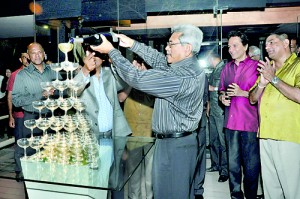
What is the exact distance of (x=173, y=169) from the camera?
6.12 ft

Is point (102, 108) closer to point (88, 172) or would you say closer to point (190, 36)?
point (88, 172)

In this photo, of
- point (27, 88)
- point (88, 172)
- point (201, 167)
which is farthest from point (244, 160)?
point (27, 88)

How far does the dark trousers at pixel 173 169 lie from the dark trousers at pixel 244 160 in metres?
0.98

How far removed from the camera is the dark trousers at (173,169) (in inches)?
73.3

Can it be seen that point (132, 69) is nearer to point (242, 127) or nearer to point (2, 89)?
point (242, 127)

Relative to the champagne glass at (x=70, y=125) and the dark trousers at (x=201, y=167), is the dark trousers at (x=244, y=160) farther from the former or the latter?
the champagne glass at (x=70, y=125)

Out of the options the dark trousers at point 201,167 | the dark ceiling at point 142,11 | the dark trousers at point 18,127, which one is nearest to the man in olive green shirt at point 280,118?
the dark trousers at point 201,167

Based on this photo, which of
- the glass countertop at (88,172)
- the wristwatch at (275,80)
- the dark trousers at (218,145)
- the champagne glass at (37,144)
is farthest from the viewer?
the dark trousers at (218,145)

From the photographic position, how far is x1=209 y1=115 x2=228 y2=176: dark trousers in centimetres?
350

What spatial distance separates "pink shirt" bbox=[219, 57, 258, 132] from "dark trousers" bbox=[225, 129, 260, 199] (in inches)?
3.0

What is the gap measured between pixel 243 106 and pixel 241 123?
171 millimetres

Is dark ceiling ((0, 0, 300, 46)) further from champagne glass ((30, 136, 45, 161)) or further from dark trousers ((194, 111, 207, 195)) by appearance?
champagne glass ((30, 136, 45, 161))

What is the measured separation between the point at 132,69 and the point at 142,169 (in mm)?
1751

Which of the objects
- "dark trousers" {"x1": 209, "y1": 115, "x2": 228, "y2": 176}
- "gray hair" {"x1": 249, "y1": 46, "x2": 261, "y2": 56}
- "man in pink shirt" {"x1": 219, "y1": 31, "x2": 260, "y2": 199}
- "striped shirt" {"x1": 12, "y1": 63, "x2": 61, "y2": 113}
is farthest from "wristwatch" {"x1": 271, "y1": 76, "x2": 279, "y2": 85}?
"striped shirt" {"x1": 12, "y1": 63, "x2": 61, "y2": 113}
